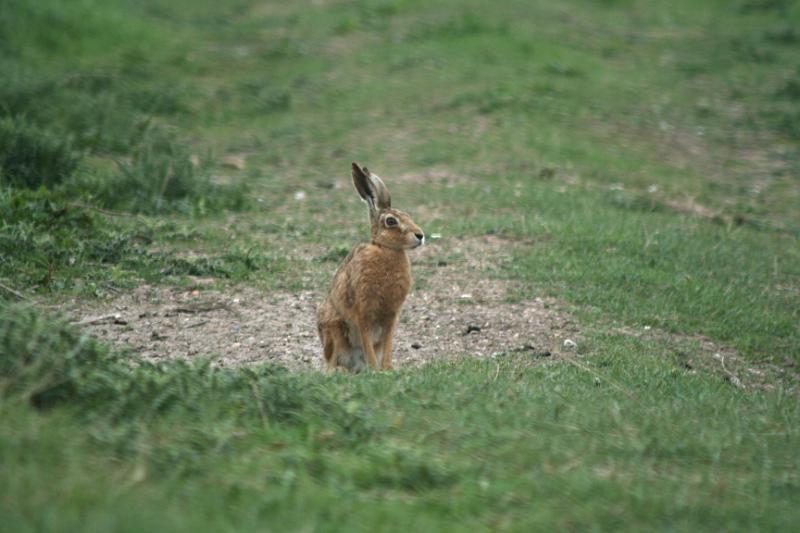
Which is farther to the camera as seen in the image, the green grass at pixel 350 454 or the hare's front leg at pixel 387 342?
the hare's front leg at pixel 387 342

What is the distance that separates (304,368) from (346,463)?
2719mm

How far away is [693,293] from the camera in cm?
891

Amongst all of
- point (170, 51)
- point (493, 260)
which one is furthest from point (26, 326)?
point (170, 51)

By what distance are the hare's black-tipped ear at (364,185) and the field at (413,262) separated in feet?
3.59

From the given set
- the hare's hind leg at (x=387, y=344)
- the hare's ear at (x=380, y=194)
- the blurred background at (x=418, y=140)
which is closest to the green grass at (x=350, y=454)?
the hare's hind leg at (x=387, y=344)

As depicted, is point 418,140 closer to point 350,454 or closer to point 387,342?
point 387,342

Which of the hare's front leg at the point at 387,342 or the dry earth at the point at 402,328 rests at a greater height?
the hare's front leg at the point at 387,342

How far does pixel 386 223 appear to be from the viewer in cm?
711

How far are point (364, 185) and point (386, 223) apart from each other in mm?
475

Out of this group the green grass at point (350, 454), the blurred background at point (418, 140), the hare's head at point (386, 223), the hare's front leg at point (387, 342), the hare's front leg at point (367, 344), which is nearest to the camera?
the green grass at point (350, 454)

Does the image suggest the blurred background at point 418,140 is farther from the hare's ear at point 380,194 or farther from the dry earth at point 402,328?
the hare's ear at point 380,194

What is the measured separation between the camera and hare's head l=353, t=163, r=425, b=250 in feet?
23.1

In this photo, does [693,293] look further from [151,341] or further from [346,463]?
[346,463]

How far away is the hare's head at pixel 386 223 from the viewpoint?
7.05 meters
